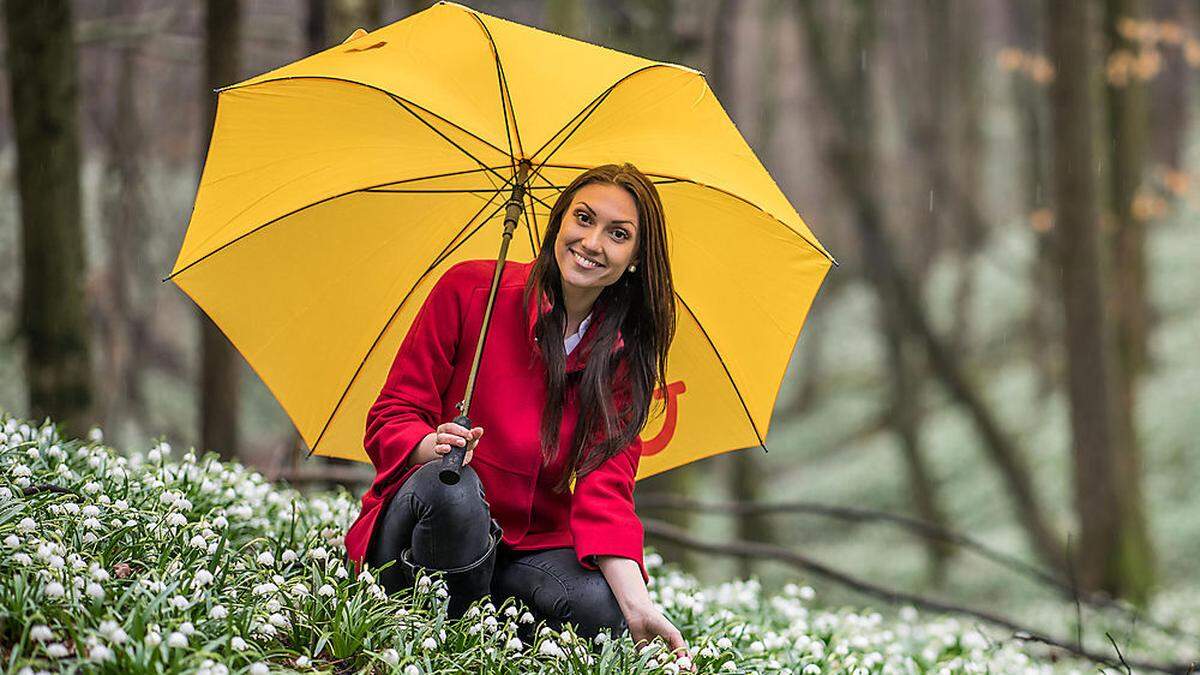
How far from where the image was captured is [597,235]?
3672 millimetres

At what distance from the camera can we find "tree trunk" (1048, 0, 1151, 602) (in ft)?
31.2

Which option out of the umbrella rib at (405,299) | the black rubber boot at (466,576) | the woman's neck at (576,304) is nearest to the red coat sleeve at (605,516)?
the black rubber boot at (466,576)

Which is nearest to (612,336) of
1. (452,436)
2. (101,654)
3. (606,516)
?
(606,516)

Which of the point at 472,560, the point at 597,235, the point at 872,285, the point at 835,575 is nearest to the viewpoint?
the point at 472,560

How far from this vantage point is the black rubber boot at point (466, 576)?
357cm

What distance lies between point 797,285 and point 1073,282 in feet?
20.8

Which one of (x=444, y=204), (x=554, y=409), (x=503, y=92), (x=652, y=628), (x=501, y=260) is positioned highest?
(x=503, y=92)

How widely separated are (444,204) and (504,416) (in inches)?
31.5

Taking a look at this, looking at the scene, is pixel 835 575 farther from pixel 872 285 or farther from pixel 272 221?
pixel 872 285

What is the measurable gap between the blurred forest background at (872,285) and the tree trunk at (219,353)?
2 cm

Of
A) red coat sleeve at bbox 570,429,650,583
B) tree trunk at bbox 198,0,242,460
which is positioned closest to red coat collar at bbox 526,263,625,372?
red coat sleeve at bbox 570,429,650,583

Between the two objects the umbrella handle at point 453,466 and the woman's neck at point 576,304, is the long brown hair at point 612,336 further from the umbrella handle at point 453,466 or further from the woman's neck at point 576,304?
the umbrella handle at point 453,466

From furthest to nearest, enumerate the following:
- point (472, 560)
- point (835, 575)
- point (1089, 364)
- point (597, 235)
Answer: point (1089, 364)
point (835, 575)
point (597, 235)
point (472, 560)

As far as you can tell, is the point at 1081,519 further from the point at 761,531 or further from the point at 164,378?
the point at 164,378
